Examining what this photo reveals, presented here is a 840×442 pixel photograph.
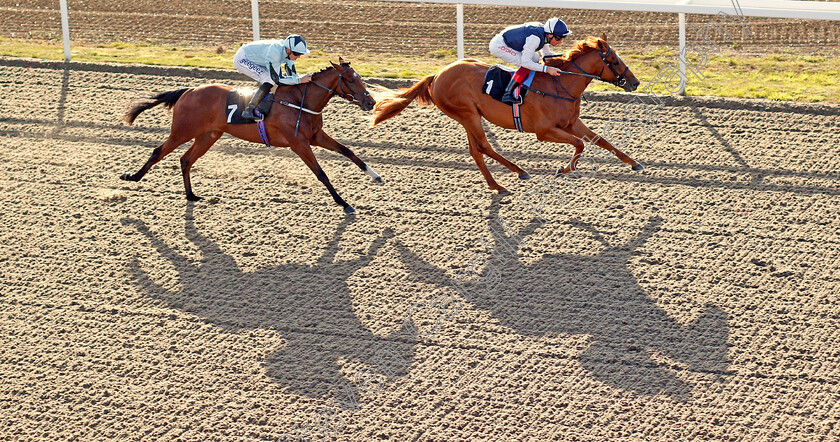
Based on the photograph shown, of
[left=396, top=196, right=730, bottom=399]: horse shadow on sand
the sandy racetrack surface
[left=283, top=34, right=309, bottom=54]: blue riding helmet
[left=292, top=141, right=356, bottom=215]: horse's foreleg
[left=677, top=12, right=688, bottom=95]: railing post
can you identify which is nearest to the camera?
the sandy racetrack surface

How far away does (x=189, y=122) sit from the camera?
7895mm

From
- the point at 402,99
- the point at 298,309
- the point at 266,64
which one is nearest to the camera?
the point at 298,309

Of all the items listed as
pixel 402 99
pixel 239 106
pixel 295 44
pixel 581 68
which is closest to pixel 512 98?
pixel 581 68

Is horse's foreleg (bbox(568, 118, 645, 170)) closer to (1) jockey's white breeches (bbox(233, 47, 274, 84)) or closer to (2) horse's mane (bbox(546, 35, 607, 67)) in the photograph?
(2) horse's mane (bbox(546, 35, 607, 67))

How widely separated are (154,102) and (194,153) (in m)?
0.54

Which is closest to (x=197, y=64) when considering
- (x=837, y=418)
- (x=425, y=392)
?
(x=425, y=392)

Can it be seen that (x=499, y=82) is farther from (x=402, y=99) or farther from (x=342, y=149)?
(x=342, y=149)

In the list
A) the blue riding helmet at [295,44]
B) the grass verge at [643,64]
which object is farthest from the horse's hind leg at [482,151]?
the grass verge at [643,64]

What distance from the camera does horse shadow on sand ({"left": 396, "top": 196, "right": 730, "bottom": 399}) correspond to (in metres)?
5.82

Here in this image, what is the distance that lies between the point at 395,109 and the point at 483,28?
4.22 m

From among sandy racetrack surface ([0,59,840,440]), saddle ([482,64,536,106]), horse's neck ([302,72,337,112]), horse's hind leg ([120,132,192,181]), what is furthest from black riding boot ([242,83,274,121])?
saddle ([482,64,536,106])

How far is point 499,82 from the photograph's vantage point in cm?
787

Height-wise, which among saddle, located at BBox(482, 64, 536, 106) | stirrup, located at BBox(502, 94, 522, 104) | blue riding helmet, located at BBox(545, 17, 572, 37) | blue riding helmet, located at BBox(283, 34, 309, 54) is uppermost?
blue riding helmet, located at BBox(545, 17, 572, 37)

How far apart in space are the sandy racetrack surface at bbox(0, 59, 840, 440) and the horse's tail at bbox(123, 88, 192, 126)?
605 millimetres
